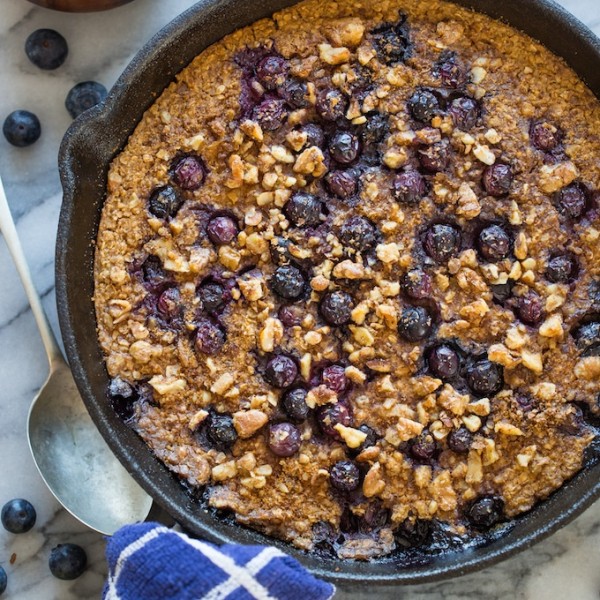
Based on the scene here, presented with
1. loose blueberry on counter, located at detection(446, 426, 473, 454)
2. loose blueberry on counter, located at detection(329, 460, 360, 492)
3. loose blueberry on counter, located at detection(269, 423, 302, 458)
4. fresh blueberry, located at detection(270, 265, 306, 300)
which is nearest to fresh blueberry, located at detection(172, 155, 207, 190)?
fresh blueberry, located at detection(270, 265, 306, 300)

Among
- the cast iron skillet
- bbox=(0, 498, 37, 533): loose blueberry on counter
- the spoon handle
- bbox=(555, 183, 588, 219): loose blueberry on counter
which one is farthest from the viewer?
bbox=(0, 498, 37, 533): loose blueberry on counter

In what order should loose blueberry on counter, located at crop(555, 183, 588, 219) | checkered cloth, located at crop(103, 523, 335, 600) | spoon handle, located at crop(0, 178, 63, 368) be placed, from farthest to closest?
spoon handle, located at crop(0, 178, 63, 368) → loose blueberry on counter, located at crop(555, 183, 588, 219) → checkered cloth, located at crop(103, 523, 335, 600)

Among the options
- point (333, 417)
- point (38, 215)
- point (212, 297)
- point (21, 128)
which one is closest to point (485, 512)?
point (333, 417)

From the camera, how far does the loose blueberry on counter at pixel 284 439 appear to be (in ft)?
8.00

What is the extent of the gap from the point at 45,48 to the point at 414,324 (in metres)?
1.29

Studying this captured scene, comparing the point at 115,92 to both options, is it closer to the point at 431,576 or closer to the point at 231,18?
the point at 231,18

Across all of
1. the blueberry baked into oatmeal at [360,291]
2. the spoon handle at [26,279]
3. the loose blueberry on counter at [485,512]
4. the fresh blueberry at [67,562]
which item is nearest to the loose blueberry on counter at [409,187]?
the blueberry baked into oatmeal at [360,291]

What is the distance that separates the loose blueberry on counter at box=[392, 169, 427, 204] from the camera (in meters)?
2.46

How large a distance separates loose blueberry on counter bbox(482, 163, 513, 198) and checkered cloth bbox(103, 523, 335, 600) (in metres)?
1.02

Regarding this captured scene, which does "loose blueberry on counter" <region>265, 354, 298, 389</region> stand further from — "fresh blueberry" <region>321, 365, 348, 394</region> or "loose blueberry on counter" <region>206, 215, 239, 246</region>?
"loose blueberry on counter" <region>206, 215, 239, 246</region>

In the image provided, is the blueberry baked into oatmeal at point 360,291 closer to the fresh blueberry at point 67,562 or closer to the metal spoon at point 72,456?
the metal spoon at point 72,456

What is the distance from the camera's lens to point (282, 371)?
243 centimetres

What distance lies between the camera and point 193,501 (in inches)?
98.3

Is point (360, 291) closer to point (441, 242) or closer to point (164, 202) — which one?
point (441, 242)
